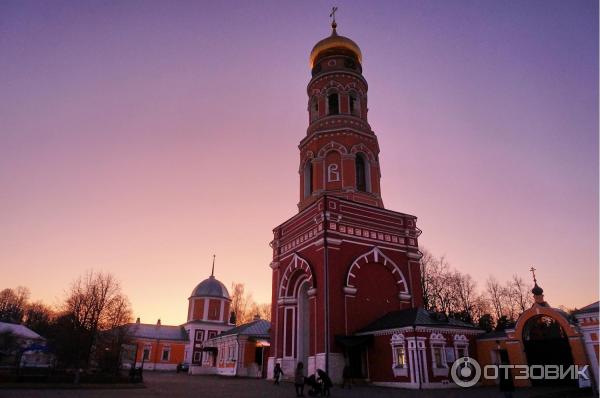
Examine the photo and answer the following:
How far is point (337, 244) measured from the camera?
20.4 meters

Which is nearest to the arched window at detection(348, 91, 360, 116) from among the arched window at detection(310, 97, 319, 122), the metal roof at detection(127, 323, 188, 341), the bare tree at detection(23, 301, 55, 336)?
the arched window at detection(310, 97, 319, 122)

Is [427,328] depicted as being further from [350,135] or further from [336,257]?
[350,135]

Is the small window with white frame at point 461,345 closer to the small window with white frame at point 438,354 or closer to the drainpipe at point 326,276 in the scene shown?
the small window with white frame at point 438,354

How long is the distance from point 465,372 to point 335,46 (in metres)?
21.6

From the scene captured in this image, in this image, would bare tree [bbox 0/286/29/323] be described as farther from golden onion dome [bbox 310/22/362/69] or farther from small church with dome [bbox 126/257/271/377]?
golden onion dome [bbox 310/22/362/69]

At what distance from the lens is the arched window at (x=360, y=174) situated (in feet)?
78.8

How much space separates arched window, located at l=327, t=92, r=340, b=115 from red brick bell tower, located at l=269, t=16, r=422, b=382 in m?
0.07

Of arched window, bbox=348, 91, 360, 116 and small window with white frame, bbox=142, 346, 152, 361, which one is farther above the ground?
arched window, bbox=348, 91, 360, 116

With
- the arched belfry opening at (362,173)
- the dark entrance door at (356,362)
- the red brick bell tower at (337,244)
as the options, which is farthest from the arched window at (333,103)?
the dark entrance door at (356,362)

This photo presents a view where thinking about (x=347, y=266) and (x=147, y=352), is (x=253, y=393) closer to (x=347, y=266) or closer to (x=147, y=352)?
(x=347, y=266)

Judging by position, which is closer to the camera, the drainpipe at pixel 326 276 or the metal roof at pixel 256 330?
the drainpipe at pixel 326 276

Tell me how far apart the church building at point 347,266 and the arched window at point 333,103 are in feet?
0.22

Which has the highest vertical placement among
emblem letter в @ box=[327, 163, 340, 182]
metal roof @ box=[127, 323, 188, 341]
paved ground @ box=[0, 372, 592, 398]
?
emblem letter в @ box=[327, 163, 340, 182]

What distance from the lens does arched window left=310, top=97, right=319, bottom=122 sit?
26.8 m
